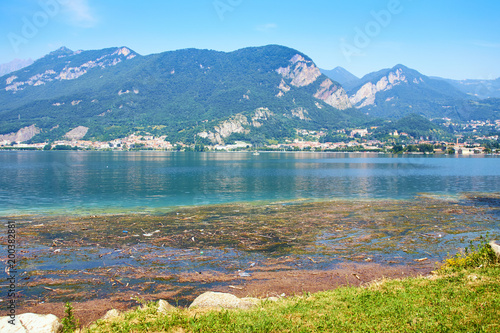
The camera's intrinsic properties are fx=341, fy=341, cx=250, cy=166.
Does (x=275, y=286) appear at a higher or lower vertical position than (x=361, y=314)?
lower

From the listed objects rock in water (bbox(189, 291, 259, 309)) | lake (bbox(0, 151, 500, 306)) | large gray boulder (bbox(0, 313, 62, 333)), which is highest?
large gray boulder (bbox(0, 313, 62, 333))

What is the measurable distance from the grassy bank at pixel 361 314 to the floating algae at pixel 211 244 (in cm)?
323

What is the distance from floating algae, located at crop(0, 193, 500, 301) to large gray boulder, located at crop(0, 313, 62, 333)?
292 cm

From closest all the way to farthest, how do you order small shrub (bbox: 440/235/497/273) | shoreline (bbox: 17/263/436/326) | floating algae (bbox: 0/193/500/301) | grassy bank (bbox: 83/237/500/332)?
1. grassy bank (bbox: 83/237/500/332)
2. shoreline (bbox: 17/263/436/326)
3. small shrub (bbox: 440/235/497/273)
4. floating algae (bbox: 0/193/500/301)

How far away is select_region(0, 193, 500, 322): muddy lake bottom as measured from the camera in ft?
32.7

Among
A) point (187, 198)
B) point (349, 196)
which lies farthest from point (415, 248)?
point (187, 198)

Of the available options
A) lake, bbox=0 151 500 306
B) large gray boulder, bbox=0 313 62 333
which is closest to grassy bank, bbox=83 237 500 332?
large gray boulder, bbox=0 313 62 333

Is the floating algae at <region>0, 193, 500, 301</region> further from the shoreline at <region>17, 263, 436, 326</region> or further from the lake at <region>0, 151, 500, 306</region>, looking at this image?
the shoreline at <region>17, 263, 436, 326</region>

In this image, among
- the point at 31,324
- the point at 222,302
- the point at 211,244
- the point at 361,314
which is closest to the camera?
the point at 31,324

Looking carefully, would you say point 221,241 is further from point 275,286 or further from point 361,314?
point 361,314

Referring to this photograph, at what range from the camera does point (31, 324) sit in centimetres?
637

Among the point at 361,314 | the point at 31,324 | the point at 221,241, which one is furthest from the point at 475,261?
the point at 31,324

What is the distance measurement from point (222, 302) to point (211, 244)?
7.10 metres

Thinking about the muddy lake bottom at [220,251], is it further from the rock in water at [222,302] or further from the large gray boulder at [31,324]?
the large gray boulder at [31,324]
